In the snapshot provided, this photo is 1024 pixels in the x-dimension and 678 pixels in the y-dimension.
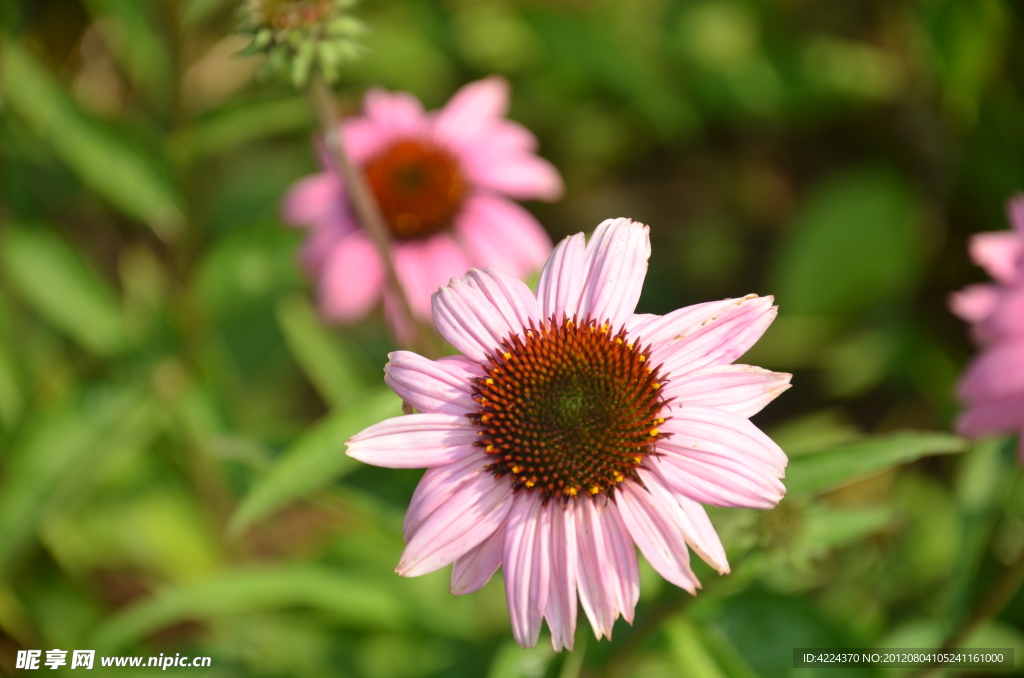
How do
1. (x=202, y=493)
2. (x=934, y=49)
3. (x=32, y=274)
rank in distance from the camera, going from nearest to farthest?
(x=32, y=274) < (x=202, y=493) < (x=934, y=49)

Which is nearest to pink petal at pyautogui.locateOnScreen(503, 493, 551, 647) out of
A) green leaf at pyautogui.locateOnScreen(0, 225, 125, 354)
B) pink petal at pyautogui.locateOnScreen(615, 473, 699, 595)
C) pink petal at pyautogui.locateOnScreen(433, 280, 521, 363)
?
pink petal at pyautogui.locateOnScreen(615, 473, 699, 595)

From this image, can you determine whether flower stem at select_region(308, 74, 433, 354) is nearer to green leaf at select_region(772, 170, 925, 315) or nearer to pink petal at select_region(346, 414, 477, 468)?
pink petal at select_region(346, 414, 477, 468)

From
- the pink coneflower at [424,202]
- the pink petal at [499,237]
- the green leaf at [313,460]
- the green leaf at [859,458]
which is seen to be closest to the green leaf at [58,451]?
the pink coneflower at [424,202]

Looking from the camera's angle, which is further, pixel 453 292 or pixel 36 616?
pixel 36 616

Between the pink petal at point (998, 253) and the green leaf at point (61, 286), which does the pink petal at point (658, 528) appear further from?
the green leaf at point (61, 286)

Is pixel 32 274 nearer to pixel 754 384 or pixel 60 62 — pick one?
pixel 60 62

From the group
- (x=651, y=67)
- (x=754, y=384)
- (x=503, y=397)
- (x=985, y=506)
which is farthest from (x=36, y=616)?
(x=651, y=67)

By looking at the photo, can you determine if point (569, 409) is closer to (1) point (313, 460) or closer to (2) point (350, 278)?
(1) point (313, 460)
